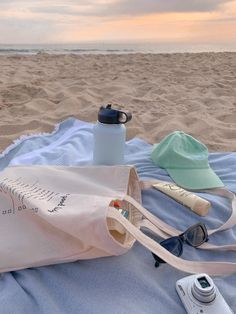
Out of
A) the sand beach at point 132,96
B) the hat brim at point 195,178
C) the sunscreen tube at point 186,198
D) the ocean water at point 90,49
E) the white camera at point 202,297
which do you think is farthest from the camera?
the ocean water at point 90,49

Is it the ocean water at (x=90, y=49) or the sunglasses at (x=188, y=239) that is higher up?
the ocean water at (x=90, y=49)

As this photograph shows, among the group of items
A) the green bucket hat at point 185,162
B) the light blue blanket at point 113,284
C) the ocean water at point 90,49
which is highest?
the ocean water at point 90,49

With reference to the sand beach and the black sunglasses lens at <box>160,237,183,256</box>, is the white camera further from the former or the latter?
the sand beach

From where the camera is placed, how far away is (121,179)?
4.23 ft

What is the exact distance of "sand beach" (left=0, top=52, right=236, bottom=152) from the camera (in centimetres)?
247

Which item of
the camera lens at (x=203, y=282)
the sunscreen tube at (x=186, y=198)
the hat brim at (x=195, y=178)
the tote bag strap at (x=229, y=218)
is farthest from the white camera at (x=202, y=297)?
the hat brim at (x=195, y=178)

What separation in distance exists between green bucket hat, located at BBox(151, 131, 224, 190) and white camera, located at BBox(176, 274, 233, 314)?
0.57 m

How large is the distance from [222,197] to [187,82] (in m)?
2.89

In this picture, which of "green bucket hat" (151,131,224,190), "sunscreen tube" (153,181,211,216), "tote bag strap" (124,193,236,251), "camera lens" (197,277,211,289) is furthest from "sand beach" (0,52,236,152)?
"camera lens" (197,277,211,289)

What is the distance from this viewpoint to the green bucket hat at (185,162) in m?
1.54

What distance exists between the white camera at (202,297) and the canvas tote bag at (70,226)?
0.18 feet

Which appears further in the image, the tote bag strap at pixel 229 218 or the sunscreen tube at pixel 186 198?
the sunscreen tube at pixel 186 198

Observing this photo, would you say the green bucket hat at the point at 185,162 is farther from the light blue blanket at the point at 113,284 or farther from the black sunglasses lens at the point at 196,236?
the black sunglasses lens at the point at 196,236

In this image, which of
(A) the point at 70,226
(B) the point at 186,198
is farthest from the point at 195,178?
(A) the point at 70,226
